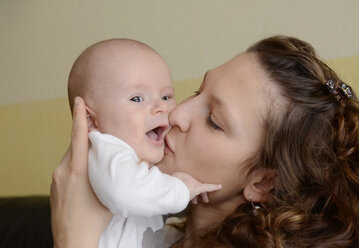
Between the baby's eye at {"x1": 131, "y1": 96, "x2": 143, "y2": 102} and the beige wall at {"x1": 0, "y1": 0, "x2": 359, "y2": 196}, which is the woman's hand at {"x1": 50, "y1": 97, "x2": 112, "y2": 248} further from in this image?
the beige wall at {"x1": 0, "y1": 0, "x2": 359, "y2": 196}

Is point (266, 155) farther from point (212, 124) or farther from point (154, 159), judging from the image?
point (154, 159)

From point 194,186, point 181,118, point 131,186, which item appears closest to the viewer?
point 131,186

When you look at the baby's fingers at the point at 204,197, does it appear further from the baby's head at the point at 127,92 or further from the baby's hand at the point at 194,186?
the baby's head at the point at 127,92

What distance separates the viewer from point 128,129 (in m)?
1.09

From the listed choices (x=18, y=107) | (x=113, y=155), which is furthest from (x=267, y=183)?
(x=18, y=107)

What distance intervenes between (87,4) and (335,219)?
1.76 meters

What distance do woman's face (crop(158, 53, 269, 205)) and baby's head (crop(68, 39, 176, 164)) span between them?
5 cm

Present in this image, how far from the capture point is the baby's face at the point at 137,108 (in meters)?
1.09

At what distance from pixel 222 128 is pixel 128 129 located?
230 mm

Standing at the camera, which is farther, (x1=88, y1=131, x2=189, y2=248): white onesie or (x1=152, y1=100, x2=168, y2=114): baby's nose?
(x1=152, y1=100, x2=168, y2=114): baby's nose

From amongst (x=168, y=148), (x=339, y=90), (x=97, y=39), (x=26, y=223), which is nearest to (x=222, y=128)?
(x=168, y=148)

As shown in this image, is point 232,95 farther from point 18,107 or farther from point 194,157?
point 18,107

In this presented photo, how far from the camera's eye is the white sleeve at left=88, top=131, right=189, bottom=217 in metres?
0.92

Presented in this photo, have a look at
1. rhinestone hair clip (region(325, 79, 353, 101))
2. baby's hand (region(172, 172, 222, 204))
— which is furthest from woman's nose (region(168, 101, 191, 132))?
rhinestone hair clip (region(325, 79, 353, 101))
